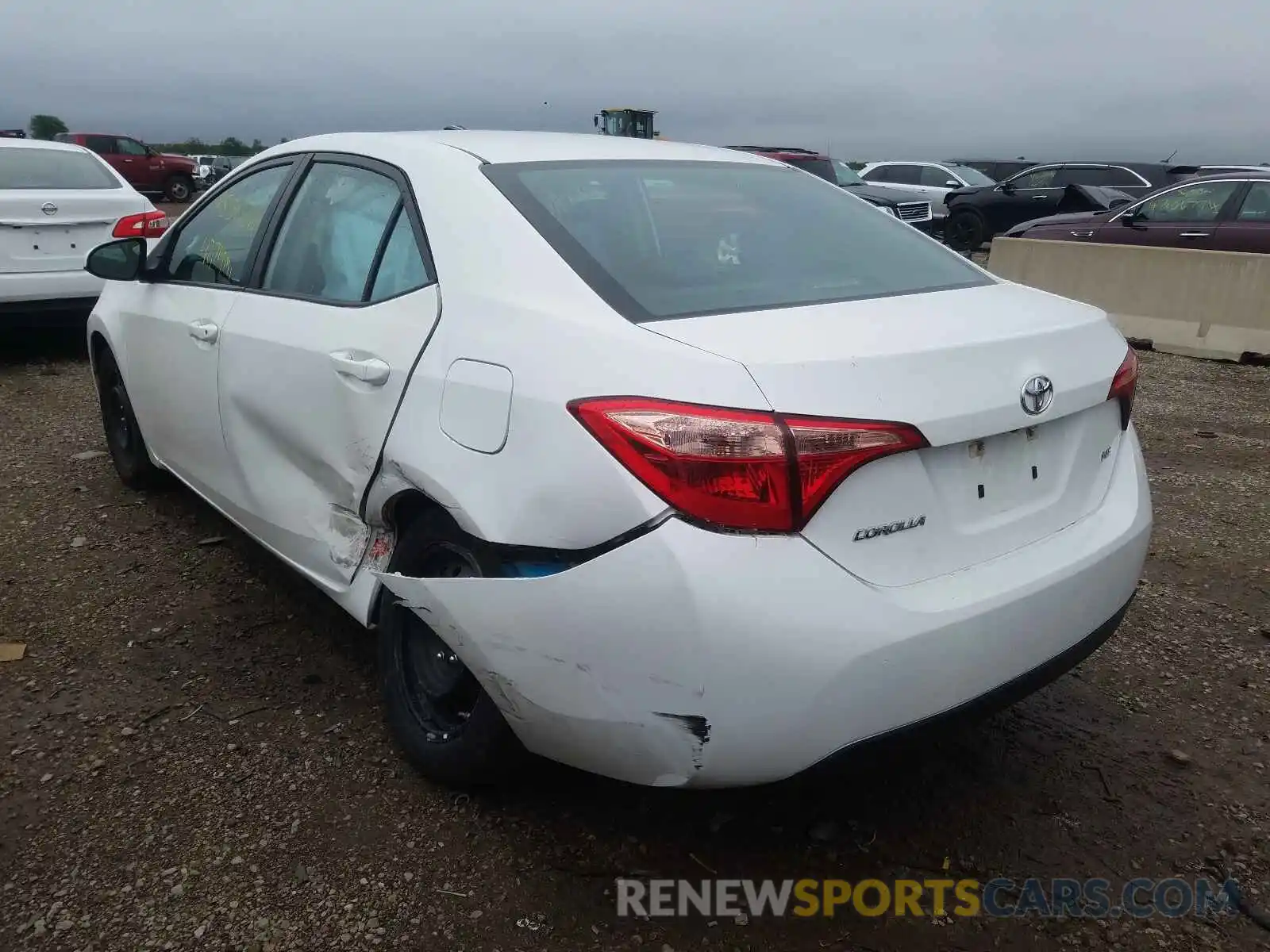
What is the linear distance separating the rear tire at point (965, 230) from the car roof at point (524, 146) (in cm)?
1517

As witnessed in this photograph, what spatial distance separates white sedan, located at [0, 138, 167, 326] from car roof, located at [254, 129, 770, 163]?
422cm

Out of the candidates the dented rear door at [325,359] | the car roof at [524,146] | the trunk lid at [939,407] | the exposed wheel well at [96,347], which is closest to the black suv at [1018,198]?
the exposed wheel well at [96,347]

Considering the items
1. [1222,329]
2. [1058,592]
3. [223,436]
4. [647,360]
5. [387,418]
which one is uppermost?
[647,360]

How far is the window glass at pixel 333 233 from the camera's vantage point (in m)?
2.73

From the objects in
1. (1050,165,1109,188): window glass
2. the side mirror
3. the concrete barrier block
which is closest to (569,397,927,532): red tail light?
the side mirror

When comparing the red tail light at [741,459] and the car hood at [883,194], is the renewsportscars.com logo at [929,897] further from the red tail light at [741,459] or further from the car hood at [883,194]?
the car hood at [883,194]

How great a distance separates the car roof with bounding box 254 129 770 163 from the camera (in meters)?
2.71

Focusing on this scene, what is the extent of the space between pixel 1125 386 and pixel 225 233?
2.84m

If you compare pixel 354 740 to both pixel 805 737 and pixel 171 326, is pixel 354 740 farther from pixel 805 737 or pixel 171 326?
pixel 171 326

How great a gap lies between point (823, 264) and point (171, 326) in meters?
2.28

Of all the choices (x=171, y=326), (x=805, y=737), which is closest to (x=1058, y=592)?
(x=805, y=737)

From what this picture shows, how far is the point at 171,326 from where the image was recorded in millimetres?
3529

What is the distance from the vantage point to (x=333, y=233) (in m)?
2.92

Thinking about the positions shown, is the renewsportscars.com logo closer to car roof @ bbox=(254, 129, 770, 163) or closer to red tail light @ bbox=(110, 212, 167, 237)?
car roof @ bbox=(254, 129, 770, 163)
